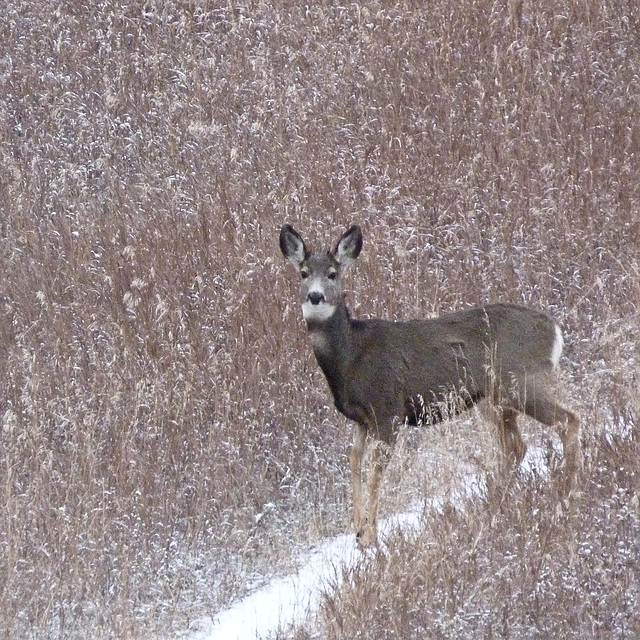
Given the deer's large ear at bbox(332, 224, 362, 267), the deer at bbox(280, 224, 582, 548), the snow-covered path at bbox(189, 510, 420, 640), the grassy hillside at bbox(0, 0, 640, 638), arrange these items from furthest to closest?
the deer's large ear at bbox(332, 224, 362, 267) < the deer at bbox(280, 224, 582, 548) < the grassy hillside at bbox(0, 0, 640, 638) < the snow-covered path at bbox(189, 510, 420, 640)

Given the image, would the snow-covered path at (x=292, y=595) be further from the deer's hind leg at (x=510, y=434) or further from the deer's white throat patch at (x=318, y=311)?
the deer's white throat patch at (x=318, y=311)

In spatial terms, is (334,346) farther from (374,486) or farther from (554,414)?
(554,414)

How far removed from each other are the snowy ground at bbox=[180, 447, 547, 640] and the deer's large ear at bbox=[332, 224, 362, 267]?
1491 millimetres

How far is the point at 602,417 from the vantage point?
23.1 ft

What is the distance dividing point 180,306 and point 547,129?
12.2 feet

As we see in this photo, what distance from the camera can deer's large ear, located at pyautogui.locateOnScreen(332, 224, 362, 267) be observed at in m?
7.14

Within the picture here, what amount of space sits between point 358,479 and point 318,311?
980mm

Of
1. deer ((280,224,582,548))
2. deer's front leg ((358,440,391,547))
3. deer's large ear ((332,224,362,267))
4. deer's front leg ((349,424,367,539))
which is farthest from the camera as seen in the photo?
deer's large ear ((332,224,362,267))

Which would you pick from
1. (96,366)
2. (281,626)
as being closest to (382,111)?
(96,366)

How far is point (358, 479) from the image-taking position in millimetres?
6746

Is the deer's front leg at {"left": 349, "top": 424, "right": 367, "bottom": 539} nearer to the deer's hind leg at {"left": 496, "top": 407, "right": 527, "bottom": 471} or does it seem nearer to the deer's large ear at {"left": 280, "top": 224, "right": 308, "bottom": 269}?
the deer's hind leg at {"left": 496, "top": 407, "right": 527, "bottom": 471}

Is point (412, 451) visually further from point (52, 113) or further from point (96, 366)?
point (52, 113)

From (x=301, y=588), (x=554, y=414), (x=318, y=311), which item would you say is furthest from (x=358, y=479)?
(x=554, y=414)

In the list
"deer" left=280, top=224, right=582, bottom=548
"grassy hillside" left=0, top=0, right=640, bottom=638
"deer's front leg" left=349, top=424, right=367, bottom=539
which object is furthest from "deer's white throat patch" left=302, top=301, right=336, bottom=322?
"grassy hillside" left=0, top=0, right=640, bottom=638
